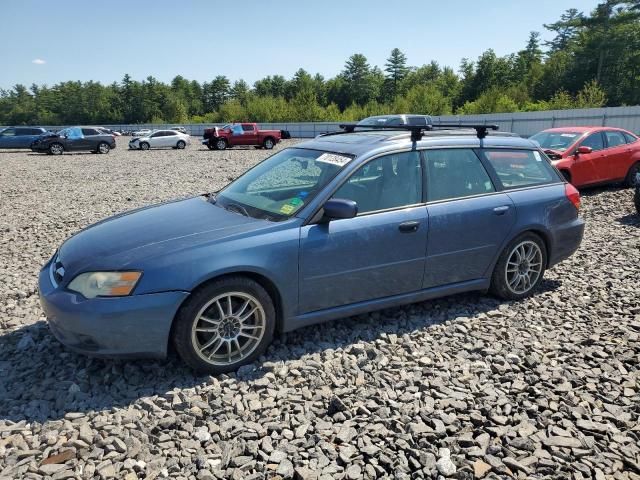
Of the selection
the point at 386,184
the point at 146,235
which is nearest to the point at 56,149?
the point at 146,235

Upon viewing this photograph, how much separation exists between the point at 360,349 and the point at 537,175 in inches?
106

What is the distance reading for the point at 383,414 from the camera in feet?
9.87

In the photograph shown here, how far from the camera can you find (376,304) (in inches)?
157

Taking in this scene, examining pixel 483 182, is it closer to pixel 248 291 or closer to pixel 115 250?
pixel 248 291

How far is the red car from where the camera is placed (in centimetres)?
1015

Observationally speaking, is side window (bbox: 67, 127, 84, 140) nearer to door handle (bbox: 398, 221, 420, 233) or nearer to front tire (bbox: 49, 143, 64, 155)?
front tire (bbox: 49, 143, 64, 155)

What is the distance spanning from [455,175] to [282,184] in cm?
158

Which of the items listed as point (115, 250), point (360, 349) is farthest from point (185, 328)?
point (360, 349)

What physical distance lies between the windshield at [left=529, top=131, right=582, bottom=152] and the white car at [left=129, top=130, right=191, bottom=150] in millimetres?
26787

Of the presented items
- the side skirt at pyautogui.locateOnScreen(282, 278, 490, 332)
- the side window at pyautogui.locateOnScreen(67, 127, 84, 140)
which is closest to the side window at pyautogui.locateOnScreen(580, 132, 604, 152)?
the side skirt at pyautogui.locateOnScreen(282, 278, 490, 332)

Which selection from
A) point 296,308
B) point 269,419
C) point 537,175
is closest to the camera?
point 269,419

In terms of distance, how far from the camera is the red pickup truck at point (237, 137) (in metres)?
30.5

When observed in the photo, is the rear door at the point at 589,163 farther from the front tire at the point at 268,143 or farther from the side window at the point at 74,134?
the side window at the point at 74,134

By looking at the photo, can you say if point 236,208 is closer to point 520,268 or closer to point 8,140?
point 520,268
